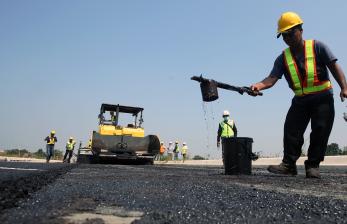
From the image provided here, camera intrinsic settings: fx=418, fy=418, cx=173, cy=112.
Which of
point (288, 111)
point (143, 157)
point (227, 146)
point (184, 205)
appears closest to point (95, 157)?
point (143, 157)

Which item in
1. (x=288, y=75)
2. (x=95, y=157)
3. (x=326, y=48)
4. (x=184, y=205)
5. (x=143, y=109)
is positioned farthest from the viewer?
(x=143, y=109)

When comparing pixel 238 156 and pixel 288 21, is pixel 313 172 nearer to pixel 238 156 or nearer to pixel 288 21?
pixel 238 156

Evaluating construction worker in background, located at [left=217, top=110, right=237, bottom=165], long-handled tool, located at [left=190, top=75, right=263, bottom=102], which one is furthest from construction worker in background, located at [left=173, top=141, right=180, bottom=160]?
long-handled tool, located at [left=190, top=75, right=263, bottom=102]

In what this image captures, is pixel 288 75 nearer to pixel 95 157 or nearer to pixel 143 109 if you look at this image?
pixel 95 157

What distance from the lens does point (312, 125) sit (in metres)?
5.22

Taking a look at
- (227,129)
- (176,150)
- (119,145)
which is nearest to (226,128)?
(227,129)

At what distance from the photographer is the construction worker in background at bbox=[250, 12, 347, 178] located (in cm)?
507

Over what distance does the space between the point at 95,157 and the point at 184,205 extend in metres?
13.6

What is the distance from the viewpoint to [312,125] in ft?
17.1

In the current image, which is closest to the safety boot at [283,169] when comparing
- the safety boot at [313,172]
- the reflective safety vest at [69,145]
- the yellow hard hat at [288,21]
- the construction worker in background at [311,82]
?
the construction worker in background at [311,82]

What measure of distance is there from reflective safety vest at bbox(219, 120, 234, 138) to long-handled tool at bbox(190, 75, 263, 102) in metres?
6.05

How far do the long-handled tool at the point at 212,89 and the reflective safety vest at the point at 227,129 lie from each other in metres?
6.05

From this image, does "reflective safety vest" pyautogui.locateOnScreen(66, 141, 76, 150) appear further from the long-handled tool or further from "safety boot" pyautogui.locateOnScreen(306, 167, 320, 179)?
"safety boot" pyautogui.locateOnScreen(306, 167, 320, 179)

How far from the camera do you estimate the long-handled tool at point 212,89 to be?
17.9ft
